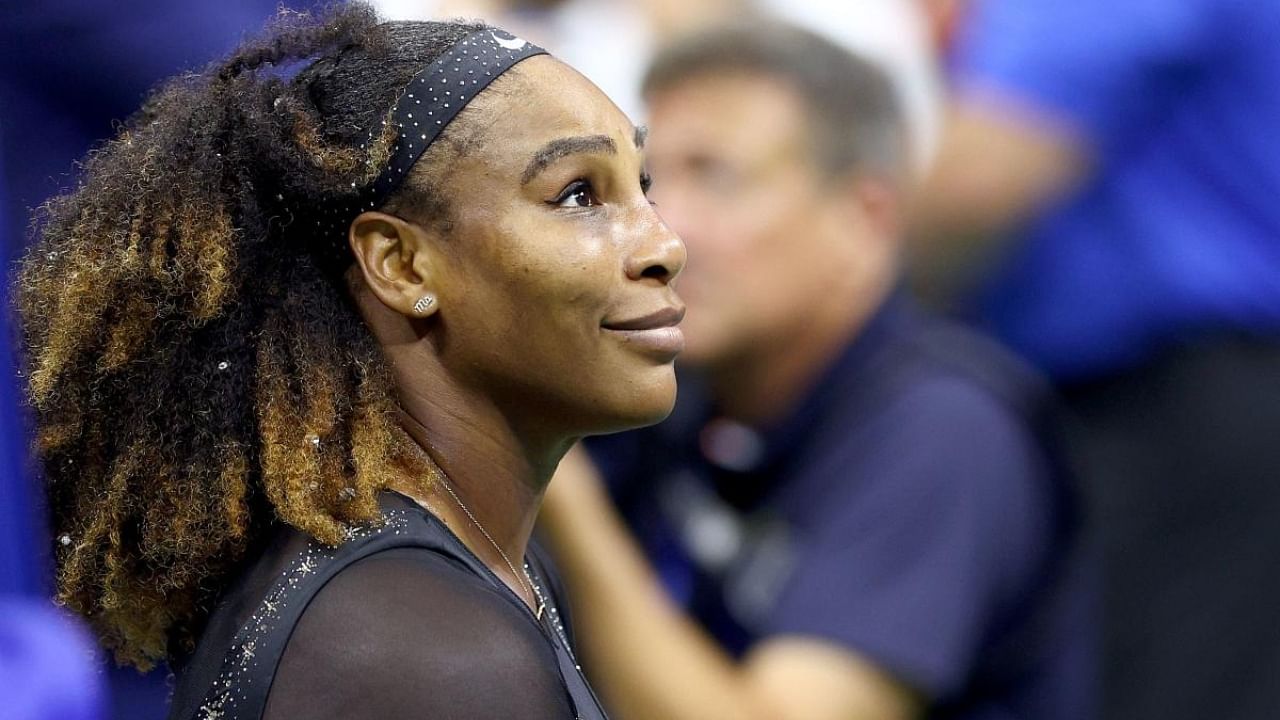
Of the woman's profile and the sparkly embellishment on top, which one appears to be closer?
the sparkly embellishment on top

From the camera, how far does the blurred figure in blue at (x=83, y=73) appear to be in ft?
9.41

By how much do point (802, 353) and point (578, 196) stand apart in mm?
1791

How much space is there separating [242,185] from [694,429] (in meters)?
2.06

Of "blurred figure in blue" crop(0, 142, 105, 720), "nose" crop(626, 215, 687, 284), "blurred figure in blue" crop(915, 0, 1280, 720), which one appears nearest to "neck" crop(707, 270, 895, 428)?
"blurred figure in blue" crop(915, 0, 1280, 720)

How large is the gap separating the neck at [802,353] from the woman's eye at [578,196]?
173 centimetres

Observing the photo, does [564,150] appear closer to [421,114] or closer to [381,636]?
[421,114]

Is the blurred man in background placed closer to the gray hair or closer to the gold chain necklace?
the gray hair

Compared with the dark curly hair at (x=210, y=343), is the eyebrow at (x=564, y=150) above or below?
above

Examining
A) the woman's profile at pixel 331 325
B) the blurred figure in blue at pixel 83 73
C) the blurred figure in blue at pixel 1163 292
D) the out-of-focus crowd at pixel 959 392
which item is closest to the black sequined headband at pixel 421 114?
the woman's profile at pixel 331 325

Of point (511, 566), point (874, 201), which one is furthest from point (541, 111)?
point (874, 201)

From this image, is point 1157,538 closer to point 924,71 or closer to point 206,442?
point 924,71

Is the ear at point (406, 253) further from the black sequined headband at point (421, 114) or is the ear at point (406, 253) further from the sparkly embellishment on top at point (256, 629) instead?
the sparkly embellishment on top at point (256, 629)

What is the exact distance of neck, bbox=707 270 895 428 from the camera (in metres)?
3.95

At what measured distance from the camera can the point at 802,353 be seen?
3.98 m
